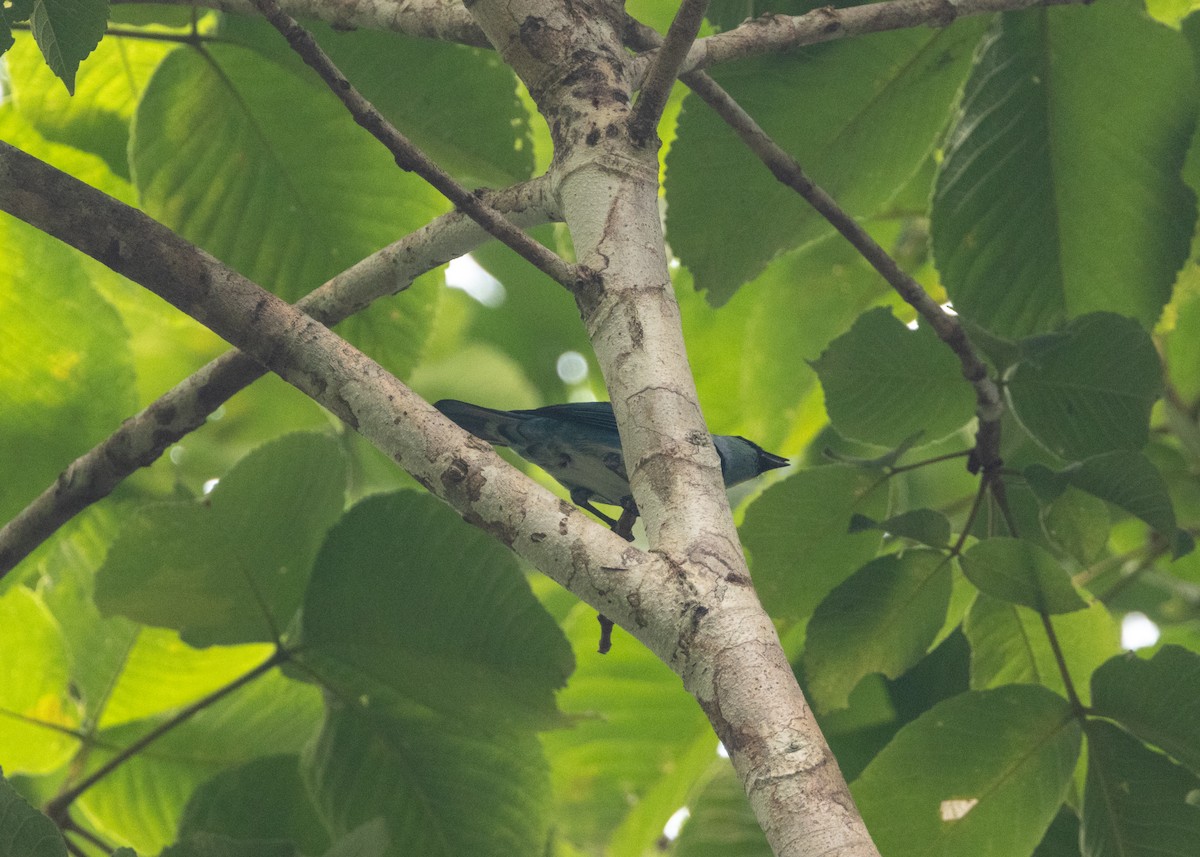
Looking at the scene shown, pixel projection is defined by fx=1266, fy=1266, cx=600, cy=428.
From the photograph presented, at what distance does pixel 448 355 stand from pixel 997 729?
91.7 inches

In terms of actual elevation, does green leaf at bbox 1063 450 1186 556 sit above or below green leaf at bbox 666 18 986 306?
below

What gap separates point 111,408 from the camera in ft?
6.91

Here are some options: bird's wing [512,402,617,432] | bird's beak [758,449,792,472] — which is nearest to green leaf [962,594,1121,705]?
bird's beak [758,449,792,472]

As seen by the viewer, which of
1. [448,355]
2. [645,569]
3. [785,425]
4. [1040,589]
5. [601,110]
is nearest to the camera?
[645,569]

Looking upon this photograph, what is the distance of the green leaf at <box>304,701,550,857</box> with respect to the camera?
2020 millimetres

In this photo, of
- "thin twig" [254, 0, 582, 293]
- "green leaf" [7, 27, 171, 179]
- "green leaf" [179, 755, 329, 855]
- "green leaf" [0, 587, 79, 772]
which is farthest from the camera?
"green leaf" [7, 27, 171, 179]

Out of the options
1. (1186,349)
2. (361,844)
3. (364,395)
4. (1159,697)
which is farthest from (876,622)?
(1186,349)

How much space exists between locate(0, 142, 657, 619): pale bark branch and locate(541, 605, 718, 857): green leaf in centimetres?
127

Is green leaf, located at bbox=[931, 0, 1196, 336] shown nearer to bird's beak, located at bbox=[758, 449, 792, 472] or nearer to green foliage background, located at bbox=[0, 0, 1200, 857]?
green foliage background, located at bbox=[0, 0, 1200, 857]

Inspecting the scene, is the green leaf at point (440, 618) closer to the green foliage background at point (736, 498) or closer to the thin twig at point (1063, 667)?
the green foliage background at point (736, 498)

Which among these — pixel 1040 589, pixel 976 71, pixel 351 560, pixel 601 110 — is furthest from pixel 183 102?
pixel 1040 589

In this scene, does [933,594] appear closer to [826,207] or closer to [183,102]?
[826,207]

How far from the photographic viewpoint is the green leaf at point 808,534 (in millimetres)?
1847

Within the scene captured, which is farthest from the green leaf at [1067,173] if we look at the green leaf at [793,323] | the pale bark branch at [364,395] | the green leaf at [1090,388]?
the pale bark branch at [364,395]
